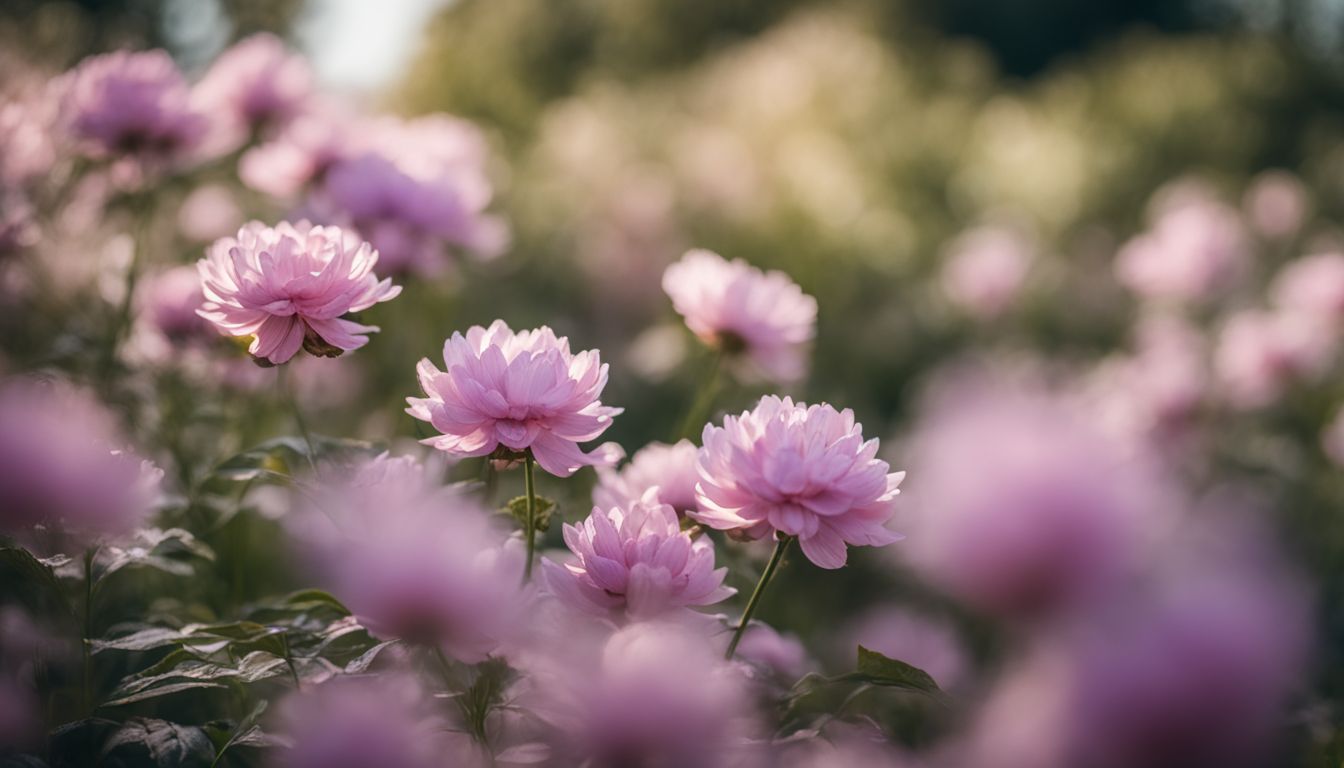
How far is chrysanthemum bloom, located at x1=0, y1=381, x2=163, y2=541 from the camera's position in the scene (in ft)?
2.55

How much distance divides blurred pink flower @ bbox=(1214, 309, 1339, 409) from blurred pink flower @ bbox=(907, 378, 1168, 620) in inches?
107

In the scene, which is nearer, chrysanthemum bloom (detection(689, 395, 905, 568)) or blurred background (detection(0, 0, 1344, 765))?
chrysanthemum bloom (detection(689, 395, 905, 568))

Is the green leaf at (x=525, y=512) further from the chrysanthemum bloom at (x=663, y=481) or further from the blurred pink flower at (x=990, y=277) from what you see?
the blurred pink flower at (x=990, y=277)

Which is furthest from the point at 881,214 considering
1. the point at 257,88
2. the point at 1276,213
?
the point at 257,88

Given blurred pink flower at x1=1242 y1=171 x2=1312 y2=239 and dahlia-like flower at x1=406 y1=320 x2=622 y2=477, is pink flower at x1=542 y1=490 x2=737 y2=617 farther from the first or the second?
blurred pink flower at x1=1242 y1=171 x2=1312 y2=239

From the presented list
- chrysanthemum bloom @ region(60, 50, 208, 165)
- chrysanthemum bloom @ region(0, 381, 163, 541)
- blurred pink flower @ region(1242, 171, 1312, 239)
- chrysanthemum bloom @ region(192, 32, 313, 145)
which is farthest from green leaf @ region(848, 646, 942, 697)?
blurred pink flower @ region(1242, 171, 1312, 239)

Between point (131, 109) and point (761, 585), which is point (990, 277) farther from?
point (761, 585)

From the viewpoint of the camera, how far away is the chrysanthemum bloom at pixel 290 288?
85 cm

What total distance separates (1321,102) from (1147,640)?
9.87m

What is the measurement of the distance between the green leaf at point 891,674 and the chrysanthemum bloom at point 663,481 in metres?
0.25

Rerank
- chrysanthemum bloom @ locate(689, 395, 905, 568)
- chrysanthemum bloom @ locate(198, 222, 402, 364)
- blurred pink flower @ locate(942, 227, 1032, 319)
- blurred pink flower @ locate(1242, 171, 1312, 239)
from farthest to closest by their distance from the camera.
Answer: blurred pink flower @ locate(1242, 171, 1312, 239) < blurred pink flower @ locate(942, 227, 1032, 319) < chrysanthemum bloom @ locate(198, 222, 402, 364) < chrysanthemum bloom @ locate(689, 395, 905, 568)

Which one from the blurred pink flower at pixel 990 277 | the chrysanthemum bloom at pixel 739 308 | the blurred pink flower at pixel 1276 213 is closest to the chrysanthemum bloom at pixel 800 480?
the chrysanthemum bloom at pixel 739 308

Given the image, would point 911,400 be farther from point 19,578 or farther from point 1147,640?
point 1147,640

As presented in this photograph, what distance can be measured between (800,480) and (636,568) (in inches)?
5.6
